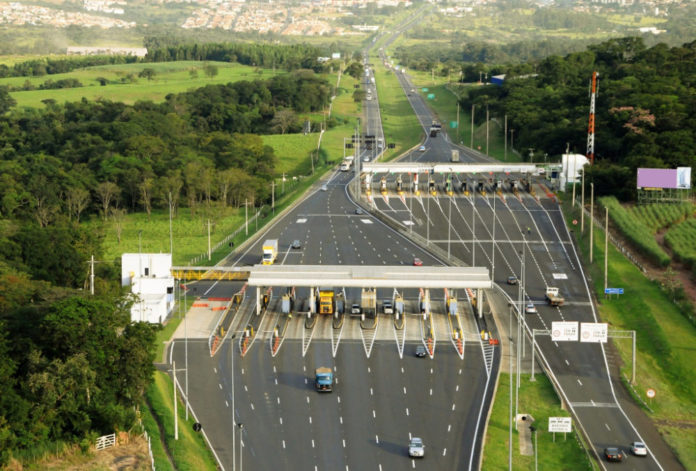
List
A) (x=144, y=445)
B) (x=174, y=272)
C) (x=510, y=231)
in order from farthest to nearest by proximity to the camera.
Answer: (x=510, y=231)
(x=174, y=272)
(x=144, y=445)

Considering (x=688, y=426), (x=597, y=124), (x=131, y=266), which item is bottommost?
(x=688, y=426)

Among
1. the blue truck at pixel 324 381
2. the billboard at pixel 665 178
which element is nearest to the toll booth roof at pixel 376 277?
the blue truck at pixel 324 381

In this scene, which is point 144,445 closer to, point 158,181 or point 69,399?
point 69,399

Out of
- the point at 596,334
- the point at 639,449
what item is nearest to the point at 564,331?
the point at 596,334

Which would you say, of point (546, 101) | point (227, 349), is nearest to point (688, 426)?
point (227, 349)

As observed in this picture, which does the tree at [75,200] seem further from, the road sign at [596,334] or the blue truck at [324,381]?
the road sign at [596,334]

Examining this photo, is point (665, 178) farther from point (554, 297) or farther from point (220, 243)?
point (220, 243)
